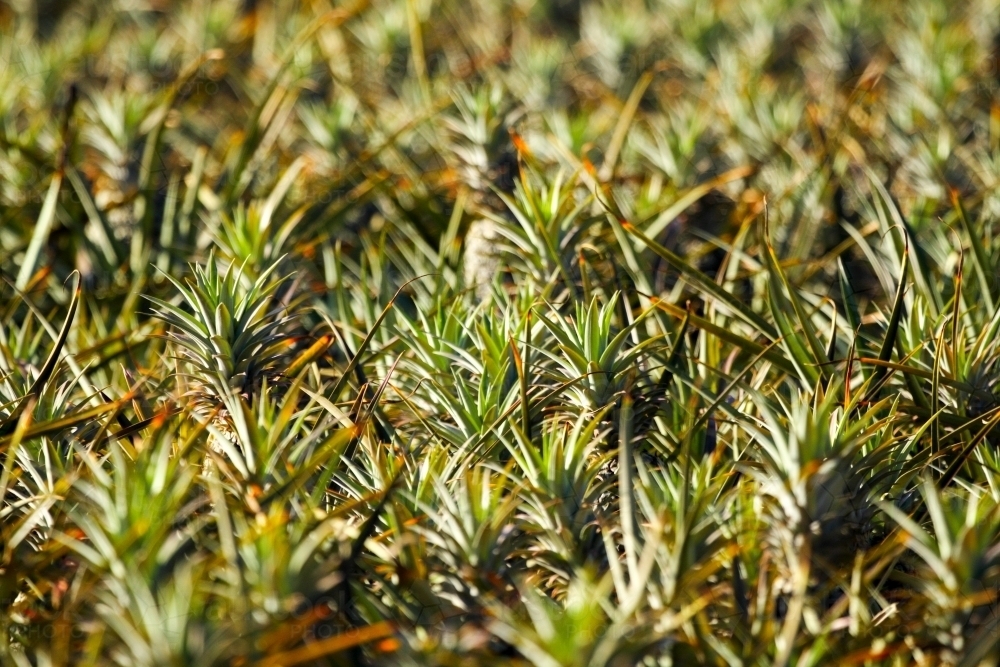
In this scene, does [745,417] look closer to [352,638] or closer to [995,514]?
[995,514]

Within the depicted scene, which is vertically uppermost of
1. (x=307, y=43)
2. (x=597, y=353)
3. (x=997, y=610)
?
(x=307, y=43)

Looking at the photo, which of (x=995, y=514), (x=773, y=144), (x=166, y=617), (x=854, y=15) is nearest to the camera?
(x=166, y=617)

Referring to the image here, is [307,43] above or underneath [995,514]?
above

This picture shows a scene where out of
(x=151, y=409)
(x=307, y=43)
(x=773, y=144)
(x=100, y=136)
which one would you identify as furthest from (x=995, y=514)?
(x=307, y=43)

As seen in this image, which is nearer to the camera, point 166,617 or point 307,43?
point 166,617

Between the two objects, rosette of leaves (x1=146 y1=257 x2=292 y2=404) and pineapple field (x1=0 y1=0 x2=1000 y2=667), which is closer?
pineapple field (x1=0 y1=0 x2=1000 y2=667)

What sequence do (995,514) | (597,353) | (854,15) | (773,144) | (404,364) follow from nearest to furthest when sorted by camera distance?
(995,514) → (597,353) → (404,364) → (773,144) → (854,15)

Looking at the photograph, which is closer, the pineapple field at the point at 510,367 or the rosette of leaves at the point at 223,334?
the pineapple field at the point at 510,367

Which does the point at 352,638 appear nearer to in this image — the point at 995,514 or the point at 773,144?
the point at 995,514
